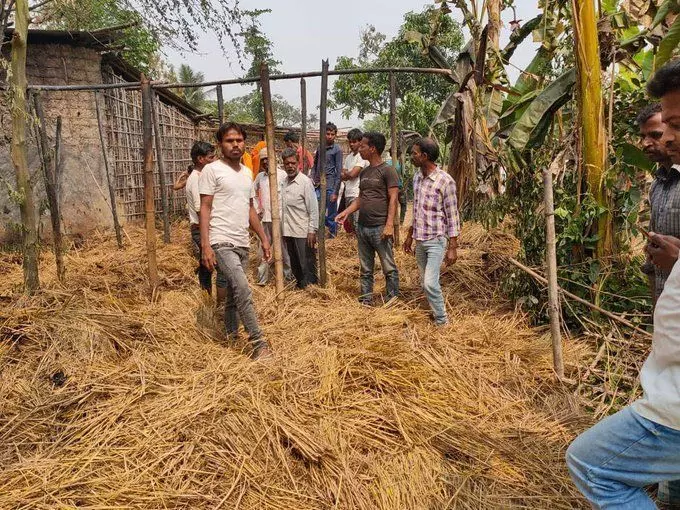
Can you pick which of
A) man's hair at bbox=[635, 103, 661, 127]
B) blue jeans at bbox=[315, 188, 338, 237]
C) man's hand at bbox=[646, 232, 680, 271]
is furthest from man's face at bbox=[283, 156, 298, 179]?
man's hand at bbox=[646, 232, 680, 271]

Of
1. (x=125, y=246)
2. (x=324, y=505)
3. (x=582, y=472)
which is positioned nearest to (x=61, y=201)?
(x=125, y=246)

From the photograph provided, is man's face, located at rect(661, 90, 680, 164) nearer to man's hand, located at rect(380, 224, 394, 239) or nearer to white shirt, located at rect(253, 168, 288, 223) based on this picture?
man's hand, located at rect(380, 224, 394, 239)

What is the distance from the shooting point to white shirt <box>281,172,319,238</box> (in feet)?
18.1

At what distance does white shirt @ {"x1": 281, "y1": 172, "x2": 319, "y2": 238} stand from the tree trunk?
262 centimetres

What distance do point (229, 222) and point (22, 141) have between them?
185cm

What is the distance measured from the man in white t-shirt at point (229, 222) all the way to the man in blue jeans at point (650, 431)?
2550 millimetres

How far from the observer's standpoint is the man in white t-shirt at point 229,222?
3836mm

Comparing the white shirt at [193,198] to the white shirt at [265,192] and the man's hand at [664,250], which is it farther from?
the man's hand at [664,250]

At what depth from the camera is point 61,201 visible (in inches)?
367

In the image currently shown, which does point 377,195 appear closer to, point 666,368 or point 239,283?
point 239,283

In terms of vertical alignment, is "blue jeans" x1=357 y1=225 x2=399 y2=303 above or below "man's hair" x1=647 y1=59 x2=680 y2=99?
below

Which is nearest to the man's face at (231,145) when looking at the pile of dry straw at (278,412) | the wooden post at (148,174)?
the wooden post at (148,174)

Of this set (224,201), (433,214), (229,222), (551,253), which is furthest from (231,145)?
(551,253)

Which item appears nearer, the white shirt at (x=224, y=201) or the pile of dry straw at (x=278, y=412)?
the pile of dry straw at (x=278, y=412)
